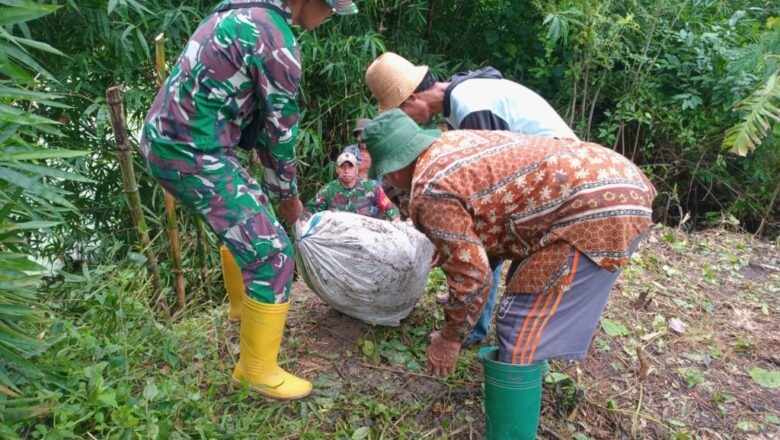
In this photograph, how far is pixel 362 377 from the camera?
2498mm

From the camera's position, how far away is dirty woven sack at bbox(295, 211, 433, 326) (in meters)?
2.52

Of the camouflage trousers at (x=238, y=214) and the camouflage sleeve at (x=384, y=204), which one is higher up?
the camouflage trousers at (x=238, y=214)

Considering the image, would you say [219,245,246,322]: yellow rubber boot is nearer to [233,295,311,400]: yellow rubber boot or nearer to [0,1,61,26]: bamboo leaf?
[233,295,311,400]: yellow rubber boot

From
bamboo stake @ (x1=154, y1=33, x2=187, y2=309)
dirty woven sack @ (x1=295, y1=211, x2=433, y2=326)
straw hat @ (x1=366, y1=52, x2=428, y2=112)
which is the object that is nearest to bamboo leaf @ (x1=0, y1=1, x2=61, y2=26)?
bamboo stake @ (x1=154, y1=33, x2=187, y2=309)

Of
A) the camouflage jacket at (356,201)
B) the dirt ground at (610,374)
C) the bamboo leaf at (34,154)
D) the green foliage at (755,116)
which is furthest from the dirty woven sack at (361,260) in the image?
the green foliage at (755,116)

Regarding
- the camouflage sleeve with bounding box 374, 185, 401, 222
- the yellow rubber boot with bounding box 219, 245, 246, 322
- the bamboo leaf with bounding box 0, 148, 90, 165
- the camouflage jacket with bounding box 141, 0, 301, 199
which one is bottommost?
the camouflage sleeve with bounding box 374, 185, 401, 222

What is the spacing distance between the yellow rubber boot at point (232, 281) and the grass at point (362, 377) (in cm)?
8

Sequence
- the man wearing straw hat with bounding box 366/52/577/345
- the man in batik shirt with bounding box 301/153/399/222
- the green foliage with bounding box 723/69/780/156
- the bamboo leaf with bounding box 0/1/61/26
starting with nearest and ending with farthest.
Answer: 1. the bamboo leaf with bounding box 0/1/61/26
2. the man wearing straw hat with bounding box 366/52/577/345
3. the man in batik shirt with bounding box 301/153/399/222
4. the green foliage with bounding box 723/69/780/156

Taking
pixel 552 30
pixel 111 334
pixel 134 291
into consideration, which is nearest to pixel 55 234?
pixel 134 291

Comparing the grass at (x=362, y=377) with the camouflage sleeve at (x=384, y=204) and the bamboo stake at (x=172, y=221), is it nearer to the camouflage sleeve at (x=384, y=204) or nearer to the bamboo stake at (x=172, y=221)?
the bamboo stake at (x=172, y=221)

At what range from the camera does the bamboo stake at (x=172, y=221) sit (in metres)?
2.64

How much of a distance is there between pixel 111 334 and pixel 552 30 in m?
3.82

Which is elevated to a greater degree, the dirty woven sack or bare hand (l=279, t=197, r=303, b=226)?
bare hand (l=279, t=197, r=303, b=226)

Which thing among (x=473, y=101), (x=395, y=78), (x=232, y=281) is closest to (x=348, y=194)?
(x=395, y=78)
